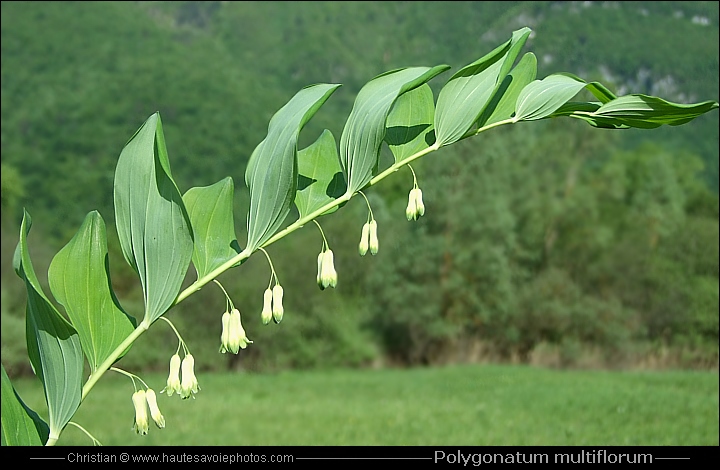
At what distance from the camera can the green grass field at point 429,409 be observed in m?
4.43

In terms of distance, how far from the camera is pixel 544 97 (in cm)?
39

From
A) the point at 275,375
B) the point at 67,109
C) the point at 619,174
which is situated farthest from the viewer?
the point at 67,109

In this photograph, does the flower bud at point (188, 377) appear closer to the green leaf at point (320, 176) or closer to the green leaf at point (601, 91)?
the green leaf at point (320, 176)

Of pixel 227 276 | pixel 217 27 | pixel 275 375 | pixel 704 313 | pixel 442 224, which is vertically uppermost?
pixel 217 27

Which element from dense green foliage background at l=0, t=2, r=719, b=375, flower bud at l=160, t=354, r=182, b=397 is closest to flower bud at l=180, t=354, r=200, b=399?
flower bud at l=160, t=354, r=182, b=397

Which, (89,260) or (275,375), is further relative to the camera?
(275,375)

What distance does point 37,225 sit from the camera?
23.6 feet

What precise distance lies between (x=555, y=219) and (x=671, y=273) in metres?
1.45

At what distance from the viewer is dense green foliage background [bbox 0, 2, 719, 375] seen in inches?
291

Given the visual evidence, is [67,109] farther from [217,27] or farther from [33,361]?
→ [33,361]

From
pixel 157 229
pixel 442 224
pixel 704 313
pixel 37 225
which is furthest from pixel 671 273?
pixel 157 229

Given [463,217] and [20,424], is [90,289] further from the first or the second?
[463,217]

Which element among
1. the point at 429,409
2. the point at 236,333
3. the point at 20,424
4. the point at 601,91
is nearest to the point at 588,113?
the point at 601,91

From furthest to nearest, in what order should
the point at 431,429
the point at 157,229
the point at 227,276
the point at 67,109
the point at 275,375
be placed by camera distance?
the point at 67,109
the point at 275,375
the point at 227,276
the point at 431,429
the point at 157,229
